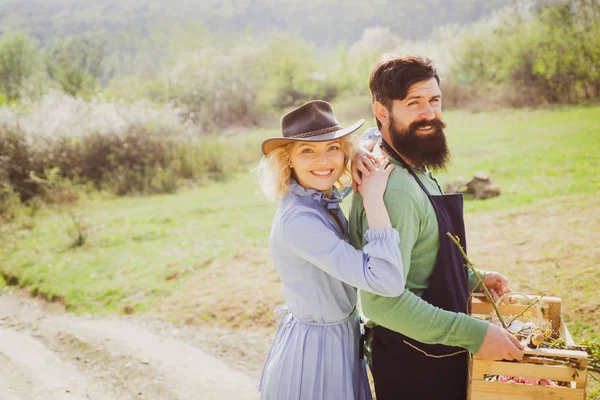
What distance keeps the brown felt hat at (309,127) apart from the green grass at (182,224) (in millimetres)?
4517

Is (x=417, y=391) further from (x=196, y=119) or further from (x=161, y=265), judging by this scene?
(x=196, y=119)

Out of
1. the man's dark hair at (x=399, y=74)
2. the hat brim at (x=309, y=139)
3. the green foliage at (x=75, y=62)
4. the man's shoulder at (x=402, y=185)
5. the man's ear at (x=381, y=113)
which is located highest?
the green foliage at (x=75, y=62)

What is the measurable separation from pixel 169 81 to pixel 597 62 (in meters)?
19.7

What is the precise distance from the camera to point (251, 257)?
740 centimetres

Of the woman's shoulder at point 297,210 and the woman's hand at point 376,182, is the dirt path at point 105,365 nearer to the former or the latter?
the woman's shoulder at point 297,210

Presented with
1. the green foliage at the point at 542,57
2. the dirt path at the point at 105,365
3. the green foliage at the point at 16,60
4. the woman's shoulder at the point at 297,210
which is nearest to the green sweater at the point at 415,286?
the woman's shoulder at the point at 297,210

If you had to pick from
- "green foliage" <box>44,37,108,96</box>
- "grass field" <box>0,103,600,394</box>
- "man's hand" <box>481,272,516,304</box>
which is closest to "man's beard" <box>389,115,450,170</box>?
"man's hand" <box>481,272,516,304</box>

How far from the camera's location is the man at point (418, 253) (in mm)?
2131

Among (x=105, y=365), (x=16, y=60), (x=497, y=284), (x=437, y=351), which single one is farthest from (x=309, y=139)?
(x=16, y=60)

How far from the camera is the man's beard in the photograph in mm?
2379

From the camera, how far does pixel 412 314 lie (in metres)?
2.11

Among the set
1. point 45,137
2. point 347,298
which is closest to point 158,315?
point 347,298

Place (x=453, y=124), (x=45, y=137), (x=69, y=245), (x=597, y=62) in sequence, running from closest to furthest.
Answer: (x=69, y=245)
(x=45, y=137)
(x=597, y=62)
(x=453, y=124)

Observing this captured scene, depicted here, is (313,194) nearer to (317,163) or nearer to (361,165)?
(317,163)
